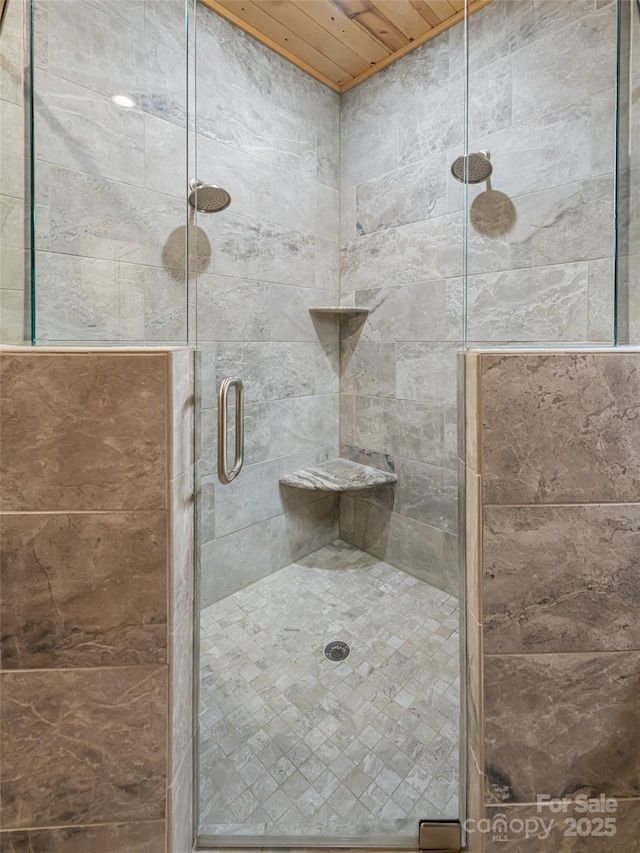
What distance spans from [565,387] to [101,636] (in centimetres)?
97

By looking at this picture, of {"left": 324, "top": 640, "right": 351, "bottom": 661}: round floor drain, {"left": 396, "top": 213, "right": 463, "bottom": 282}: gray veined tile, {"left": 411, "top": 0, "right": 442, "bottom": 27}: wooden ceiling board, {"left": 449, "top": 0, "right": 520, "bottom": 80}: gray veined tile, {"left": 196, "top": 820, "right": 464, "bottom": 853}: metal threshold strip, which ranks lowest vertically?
{"left": 196, "top": 820, "right": 464, "bottom": 853}: metal threshold strip

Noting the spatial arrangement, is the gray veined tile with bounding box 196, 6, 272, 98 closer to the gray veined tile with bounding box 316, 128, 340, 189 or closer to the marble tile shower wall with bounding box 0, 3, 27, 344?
the gray veined tile with bounding box 316, 128, 340, 189

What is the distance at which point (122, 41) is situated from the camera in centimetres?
106

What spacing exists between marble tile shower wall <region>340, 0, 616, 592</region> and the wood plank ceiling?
73mm

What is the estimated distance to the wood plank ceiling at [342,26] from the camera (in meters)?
1.65

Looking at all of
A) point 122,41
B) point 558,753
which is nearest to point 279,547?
point 558,753

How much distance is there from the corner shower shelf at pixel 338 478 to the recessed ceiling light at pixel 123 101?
153cm

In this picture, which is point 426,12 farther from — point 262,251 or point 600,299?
point 600,299

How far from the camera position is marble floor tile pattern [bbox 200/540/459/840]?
98 centimetres

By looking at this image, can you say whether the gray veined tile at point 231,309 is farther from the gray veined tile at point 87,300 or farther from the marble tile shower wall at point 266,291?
the gray veined tile at point 87,300

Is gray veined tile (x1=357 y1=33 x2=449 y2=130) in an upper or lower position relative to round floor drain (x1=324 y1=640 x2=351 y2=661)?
upper

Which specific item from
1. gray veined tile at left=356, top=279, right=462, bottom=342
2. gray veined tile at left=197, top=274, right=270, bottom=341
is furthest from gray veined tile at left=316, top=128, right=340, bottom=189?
gray veined tile at left=197, top=274, right=270, bottom=341

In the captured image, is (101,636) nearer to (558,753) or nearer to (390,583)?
(558,753)

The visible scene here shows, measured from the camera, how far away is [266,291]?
1942 mm
